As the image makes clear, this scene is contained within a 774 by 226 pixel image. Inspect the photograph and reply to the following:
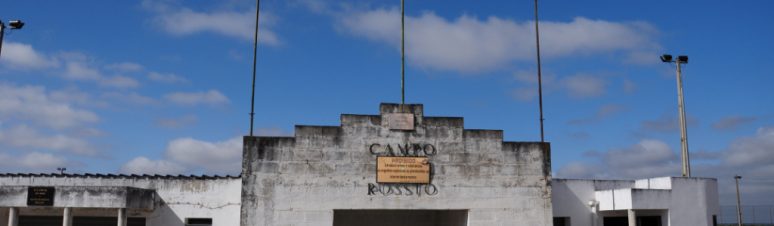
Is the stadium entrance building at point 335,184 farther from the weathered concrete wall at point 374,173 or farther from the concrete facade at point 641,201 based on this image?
the concrete facade at point 641,201

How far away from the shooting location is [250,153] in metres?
23.7

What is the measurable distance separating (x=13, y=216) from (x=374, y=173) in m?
11.8

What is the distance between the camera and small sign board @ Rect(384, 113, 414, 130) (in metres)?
24.6

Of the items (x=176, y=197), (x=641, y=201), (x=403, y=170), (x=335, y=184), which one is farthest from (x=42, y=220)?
(x=641, y=201)

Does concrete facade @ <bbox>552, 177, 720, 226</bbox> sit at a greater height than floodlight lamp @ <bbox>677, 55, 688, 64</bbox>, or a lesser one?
lesser

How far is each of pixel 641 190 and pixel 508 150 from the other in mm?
5594

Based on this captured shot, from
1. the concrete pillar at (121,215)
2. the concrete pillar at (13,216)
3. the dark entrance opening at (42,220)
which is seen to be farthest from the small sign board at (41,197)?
the concrete pillar at (121,215)

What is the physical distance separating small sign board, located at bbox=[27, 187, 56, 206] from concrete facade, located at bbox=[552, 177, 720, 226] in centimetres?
1755

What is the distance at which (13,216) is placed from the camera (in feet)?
77.0

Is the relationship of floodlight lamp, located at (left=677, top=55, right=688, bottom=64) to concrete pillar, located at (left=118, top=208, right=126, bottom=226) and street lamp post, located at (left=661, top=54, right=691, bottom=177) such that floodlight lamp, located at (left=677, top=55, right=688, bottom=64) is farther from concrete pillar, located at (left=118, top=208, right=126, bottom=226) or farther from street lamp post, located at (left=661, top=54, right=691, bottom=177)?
concrete pillar, located at (left=118, top=208, right=126, bottom=226)

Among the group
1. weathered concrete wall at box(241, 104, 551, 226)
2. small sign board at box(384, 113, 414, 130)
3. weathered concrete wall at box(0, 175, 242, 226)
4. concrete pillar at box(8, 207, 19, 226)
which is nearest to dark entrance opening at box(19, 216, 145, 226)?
weathered concrete wall at box(0, 175, 242, 226)

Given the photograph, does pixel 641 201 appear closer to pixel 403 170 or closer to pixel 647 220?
pixel 647 220

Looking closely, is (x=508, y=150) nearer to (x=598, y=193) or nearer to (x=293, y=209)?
(x=598, y=193)

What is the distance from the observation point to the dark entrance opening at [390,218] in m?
27.6
